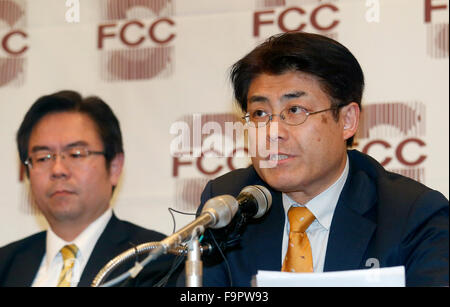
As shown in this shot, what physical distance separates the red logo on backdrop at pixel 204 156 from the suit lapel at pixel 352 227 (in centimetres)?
90

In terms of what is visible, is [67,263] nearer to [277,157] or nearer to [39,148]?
[39,148]

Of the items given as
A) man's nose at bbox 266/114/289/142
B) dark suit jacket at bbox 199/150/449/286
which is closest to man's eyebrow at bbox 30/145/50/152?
dark suit jacket at bbox 199/150/449/286

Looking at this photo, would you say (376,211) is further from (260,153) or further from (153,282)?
(153,282)

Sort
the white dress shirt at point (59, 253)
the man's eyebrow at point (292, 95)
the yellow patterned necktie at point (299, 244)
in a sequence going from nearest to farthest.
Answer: the yellow patterned necktie at point (299, 244) < the man's eyebrow at point (292, 95) < the white dress shirt at point (59, 253)

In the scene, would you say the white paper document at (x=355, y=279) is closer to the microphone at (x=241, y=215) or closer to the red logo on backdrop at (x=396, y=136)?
the microphone at (x=241, y=215)

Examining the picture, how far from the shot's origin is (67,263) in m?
2.67

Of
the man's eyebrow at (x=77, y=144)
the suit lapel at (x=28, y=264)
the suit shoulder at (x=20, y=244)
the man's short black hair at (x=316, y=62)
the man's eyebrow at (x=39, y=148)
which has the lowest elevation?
the suit lapel at (x=28, y=264)

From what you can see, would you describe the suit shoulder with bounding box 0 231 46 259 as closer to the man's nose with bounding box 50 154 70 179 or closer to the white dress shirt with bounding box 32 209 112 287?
the white dress shirt with bounding box 32 209 112 287

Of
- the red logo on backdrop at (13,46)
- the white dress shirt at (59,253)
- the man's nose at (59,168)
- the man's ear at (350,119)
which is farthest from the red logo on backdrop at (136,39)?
the man's ear at (350,119)

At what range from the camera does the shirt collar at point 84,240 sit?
2.71m

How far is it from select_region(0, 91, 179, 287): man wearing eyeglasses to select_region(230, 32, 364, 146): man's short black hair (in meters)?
0.88

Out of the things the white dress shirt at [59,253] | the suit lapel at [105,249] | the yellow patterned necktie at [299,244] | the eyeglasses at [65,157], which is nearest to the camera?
the yellow patterned necktie at [299,244]

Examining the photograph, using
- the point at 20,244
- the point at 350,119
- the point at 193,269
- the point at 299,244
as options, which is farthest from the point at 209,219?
the point at 20,244
